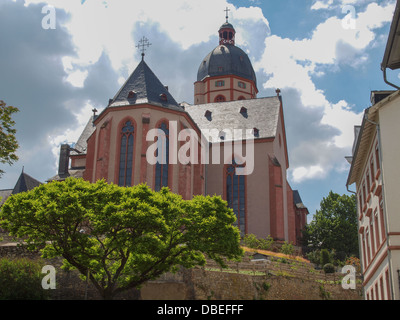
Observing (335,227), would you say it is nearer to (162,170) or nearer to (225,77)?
(162,170)

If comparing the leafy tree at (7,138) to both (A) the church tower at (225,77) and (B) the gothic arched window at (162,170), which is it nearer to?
(B) the gothic arched window at (162,170)

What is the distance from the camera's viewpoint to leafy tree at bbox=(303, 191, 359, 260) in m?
60.6

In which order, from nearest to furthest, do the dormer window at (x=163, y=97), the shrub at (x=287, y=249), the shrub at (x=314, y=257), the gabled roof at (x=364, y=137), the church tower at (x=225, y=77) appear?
the gabled roof at (x=364, y=137), the shrub at (x=287, y=249), the shrub at (x=314, y=257), the dormer window at (x=163, y=97), the church tower at (x=225, y=77)

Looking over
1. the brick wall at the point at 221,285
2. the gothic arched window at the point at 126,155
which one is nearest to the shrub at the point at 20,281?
the brick wall at the point at 221,285

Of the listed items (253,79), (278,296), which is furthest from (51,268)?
(253,79)

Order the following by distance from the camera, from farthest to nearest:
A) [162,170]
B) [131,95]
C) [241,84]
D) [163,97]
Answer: [241,84] → [163,97] → [131,95] → [162,170]

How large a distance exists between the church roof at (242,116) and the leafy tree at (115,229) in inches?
1183

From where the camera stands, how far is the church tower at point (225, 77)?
3209 inches

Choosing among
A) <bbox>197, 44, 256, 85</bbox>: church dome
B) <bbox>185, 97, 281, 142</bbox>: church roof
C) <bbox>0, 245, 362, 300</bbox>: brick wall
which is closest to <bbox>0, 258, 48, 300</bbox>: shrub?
<bbox>0, 245, 362, 300</bbox>: brick wall

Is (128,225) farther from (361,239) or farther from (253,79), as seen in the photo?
(253,79)

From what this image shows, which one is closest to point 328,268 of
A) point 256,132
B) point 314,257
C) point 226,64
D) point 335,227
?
point 314,257

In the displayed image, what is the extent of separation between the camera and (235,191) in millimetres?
57844

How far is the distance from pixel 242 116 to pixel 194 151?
1128 centimetres

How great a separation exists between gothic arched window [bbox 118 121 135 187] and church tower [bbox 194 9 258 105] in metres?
31.3
